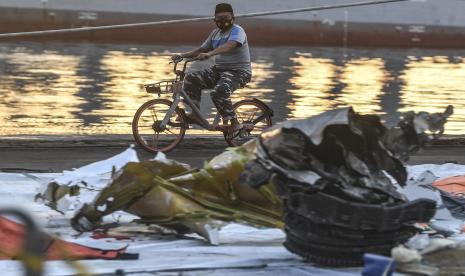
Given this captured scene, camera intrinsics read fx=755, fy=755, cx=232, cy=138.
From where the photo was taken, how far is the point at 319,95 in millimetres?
14836

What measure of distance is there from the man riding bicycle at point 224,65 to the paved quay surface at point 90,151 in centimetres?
56

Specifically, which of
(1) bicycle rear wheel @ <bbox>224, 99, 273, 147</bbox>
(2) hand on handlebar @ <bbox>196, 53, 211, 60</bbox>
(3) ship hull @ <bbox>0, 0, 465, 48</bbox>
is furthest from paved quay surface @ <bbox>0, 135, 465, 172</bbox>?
(3) ship hull @ <bbox>0, 0, 465, 48</bbox>

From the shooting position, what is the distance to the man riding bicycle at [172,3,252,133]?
27.2ft

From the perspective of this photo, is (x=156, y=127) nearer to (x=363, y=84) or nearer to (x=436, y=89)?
(x=363, y=84)

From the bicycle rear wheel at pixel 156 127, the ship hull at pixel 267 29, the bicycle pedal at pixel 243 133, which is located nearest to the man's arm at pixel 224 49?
the bicycle rear wheel at pixel 156 127

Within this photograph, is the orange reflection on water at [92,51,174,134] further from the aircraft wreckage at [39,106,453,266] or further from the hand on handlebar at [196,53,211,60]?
the aircraft wreckage at [39,106,453,266]

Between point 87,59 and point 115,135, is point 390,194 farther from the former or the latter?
point 87,59

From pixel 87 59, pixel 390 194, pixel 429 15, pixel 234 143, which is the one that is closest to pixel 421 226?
pixel 390 194

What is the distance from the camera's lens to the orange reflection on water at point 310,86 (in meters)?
12.9

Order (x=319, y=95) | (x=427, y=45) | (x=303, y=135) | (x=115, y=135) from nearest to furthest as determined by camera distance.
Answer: (x=303, y=135) → (x=115, y=135) → (x=319, y=95) → (x=427, y=45)

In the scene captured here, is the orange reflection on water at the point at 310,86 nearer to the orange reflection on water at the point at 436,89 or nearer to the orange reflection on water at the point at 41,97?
the orange reflection on water at the point at 436,89

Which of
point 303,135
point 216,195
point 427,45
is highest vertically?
point 303,135

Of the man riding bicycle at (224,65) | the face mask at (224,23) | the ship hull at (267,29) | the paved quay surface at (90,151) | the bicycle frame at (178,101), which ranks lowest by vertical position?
the ship hull at (267,29)

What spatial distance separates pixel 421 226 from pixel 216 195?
1.38 meters
